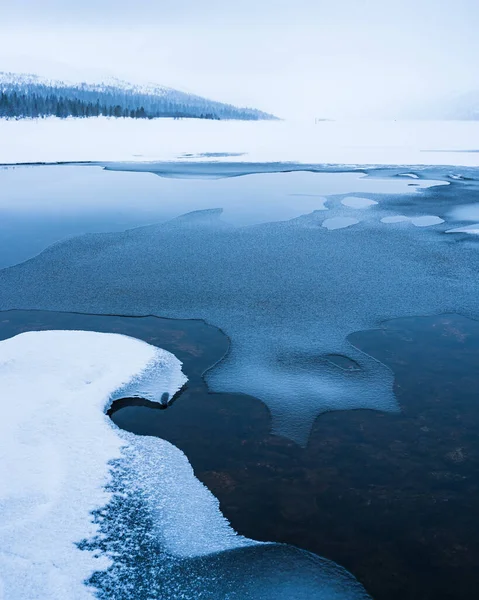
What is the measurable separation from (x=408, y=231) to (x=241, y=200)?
4.30 metres

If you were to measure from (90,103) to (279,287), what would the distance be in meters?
66.8

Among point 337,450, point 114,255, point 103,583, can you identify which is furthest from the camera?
point 114,255

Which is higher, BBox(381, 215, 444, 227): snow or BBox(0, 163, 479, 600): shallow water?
BBox(381, 215, 444, 227): snow

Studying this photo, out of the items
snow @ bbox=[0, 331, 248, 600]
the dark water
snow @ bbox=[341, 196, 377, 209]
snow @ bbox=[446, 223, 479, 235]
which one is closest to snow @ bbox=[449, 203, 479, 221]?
snow @ bbox=[446, 223, 479, 235]

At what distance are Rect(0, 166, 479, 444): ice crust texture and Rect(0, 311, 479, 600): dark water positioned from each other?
0.18m

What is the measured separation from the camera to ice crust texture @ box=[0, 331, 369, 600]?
249 centimetres

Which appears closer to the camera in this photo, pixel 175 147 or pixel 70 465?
pixel 70 465

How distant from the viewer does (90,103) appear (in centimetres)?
6681

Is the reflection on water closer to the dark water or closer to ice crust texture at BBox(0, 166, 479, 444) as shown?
ice crust texture at BBox(0, 166, 479, 444)

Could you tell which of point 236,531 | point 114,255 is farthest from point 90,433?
point 114,255

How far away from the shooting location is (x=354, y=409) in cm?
394

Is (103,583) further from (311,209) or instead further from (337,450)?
(311,209)

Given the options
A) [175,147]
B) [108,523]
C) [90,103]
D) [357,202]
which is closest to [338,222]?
[357,202]

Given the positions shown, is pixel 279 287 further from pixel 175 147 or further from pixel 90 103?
pixel 90 103
